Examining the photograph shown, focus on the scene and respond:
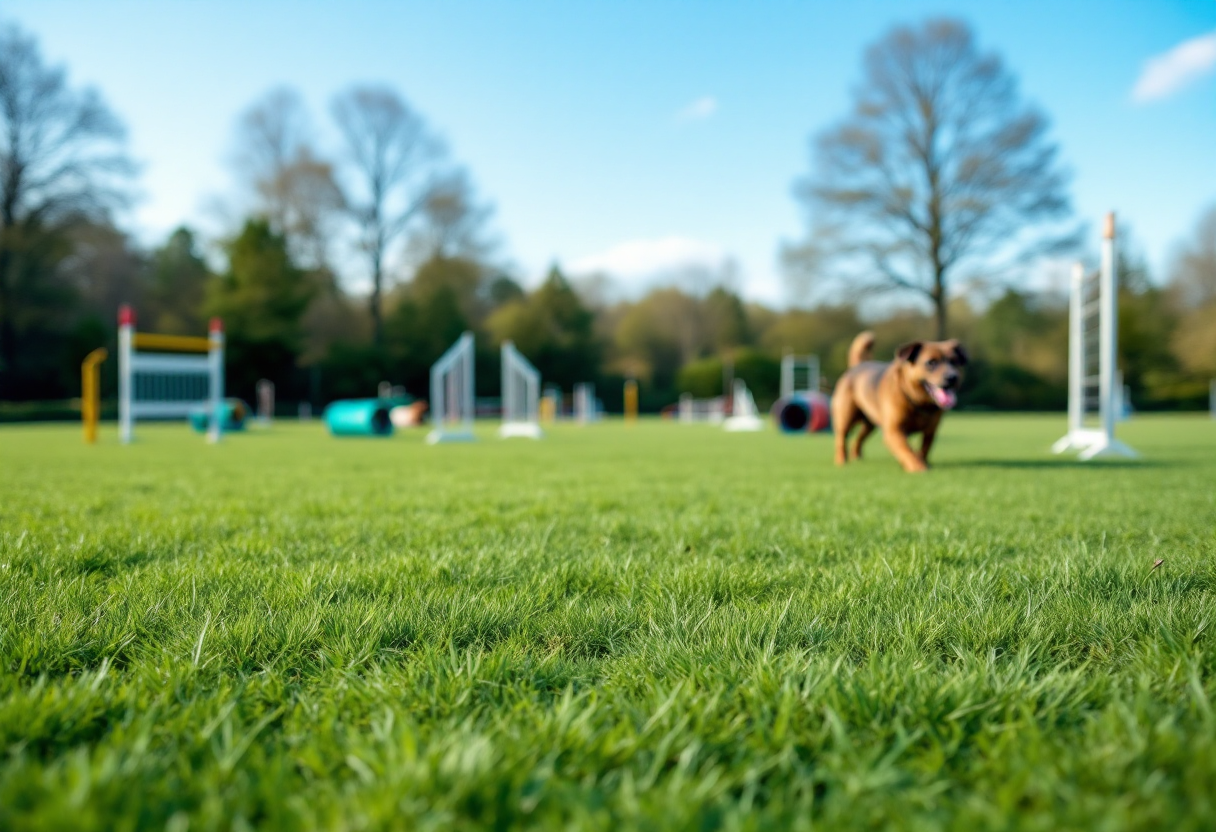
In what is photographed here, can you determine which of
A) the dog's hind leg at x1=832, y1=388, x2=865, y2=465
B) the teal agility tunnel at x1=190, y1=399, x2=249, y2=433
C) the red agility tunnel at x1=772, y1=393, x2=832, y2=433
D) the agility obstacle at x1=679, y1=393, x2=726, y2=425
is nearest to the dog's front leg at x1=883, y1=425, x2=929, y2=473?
the dog's hind leg at x1=832, y1=388, x2=865, y2=465

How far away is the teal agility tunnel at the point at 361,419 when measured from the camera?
49.2 ft

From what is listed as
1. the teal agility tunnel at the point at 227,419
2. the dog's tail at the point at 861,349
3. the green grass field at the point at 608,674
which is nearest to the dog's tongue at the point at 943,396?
the dog's tail at the point at 861,349

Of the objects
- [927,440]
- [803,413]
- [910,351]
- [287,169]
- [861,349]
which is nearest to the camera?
[910,351]

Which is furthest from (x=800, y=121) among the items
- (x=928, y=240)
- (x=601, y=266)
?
(x=601, y=266)

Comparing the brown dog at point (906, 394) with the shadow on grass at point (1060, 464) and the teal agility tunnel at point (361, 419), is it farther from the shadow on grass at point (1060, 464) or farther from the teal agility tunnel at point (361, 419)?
the teal agility tunnel at point (361, 419)

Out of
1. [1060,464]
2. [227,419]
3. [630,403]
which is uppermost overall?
[630,403]

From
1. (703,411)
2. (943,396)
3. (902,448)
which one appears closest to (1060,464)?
(902,448)

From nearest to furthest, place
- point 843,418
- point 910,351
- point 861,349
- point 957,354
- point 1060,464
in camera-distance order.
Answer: point 957,354 → point 910,351 → point 1060,464 → point 843,418 → point 861,349

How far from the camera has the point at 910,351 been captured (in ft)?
18.6

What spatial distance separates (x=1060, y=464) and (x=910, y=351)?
87.9 inches

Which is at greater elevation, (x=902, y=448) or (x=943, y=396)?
(x=943, y=396)

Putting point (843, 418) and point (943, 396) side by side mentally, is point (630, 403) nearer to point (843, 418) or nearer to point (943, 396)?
point (843, 418)

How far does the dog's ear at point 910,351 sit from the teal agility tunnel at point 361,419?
11.8m

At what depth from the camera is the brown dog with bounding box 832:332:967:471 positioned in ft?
18.0
